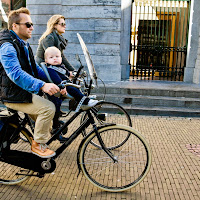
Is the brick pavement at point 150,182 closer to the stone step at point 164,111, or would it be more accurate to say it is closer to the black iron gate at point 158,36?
the stone step at point 164,111

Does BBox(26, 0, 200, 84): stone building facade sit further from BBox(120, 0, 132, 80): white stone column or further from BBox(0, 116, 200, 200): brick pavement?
BBox(0, 116, 200, 200): brick pavement

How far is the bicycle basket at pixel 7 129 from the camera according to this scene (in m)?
3.09

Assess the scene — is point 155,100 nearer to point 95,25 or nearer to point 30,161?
point 95,25

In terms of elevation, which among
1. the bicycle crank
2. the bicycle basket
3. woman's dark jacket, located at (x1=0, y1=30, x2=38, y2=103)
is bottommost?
the bicycle crank

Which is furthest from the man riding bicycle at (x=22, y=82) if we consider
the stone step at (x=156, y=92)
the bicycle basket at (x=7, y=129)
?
the stone step at (x=156, y=92)

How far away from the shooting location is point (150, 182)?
3.46 metres

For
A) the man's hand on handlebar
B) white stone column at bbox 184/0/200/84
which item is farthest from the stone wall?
the man's hand on handlebar

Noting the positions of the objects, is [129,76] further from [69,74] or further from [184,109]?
[69,74]

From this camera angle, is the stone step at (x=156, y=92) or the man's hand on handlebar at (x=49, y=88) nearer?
the man's hand on handlebar at (x=49, y=88)

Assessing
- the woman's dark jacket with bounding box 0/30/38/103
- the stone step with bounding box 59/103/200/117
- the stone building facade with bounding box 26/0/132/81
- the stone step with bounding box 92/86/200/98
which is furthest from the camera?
the stone building facade with bounding box 26/0/132/81

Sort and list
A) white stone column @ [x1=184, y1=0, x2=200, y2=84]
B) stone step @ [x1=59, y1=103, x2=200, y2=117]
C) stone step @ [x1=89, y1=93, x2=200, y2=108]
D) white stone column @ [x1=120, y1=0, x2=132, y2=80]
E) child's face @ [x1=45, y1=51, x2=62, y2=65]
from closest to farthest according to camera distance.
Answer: child's face @ [x1=45, y1=51, x2=62, y2=65]
stone step @ [x1=59, y1=103, x2=200, y2=117]
stone step @ [x1=89, y1=93, x2=200, y2=108]
white stone column @ [x1=184, y1=0, x2=200, y2=84]
white stone column @ [x1=120, y1=0, x2=132, y2=80]

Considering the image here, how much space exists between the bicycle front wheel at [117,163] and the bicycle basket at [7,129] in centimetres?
84

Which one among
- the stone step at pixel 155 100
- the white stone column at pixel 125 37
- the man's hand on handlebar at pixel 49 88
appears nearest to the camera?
the man's hand on handlebar at pixel 49 88

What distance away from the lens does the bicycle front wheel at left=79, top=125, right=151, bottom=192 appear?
9.98 ft
